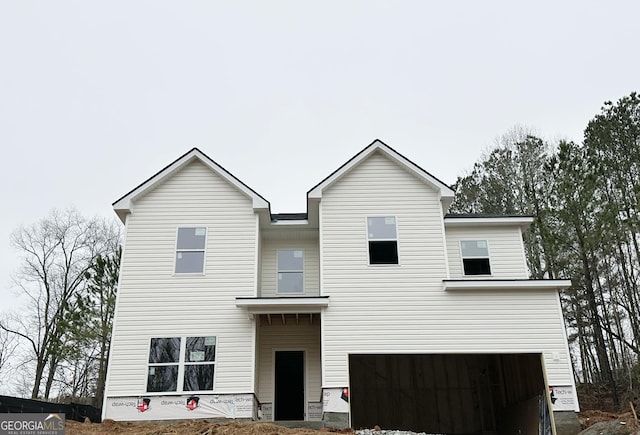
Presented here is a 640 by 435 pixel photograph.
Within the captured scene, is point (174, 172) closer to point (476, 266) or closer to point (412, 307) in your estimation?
point (412, 307)

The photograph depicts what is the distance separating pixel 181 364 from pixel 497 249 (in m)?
10.4

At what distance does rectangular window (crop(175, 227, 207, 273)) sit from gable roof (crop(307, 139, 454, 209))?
3.55 metres

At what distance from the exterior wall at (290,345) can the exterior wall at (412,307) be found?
2122 mm

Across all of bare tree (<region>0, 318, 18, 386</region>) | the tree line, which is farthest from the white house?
bare tree (<region>0, 318, 18, 386</region>)

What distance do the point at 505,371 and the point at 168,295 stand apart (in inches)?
454

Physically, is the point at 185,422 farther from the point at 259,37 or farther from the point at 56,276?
the point at 56,276

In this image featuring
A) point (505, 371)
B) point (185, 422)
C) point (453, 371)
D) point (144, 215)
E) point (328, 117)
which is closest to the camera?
point (185, 422)

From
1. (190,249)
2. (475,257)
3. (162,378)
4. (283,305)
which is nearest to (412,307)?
(475,257)

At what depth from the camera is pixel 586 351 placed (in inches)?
957

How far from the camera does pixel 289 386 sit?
53.4ft

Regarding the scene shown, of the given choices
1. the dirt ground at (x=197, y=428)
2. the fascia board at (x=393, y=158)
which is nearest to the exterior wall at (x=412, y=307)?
the fascia board at (x=393, y=158)

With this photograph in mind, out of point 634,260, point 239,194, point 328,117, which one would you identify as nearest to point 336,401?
point 239,194

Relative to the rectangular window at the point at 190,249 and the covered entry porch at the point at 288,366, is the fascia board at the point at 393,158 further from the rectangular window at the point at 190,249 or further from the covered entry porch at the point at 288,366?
the covered entry porch at the point at 288,366

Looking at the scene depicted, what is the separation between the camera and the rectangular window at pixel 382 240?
15.3m
